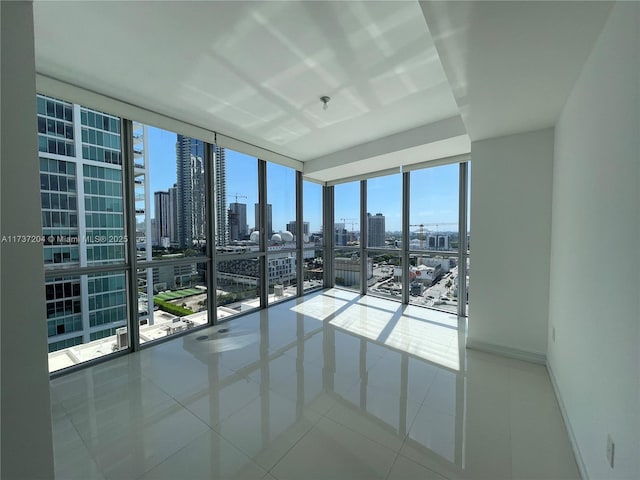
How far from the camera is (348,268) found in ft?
19.9

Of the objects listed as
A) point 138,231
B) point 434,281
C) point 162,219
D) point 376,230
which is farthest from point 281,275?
point 434,281

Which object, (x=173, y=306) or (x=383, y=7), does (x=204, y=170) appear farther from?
(x=383, y=7)

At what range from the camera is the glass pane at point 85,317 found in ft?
8.72

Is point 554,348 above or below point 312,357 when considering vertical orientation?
above

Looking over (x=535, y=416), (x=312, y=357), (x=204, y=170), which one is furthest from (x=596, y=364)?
(x=204, y=170)

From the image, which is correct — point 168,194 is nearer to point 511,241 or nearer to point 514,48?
point 514,48

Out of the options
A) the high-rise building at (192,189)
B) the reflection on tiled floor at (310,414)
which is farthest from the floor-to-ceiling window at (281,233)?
the reflection on tiled floor at (310,414)

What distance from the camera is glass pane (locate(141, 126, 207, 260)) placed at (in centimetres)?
322

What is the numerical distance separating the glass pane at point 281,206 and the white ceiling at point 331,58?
5.62 feet

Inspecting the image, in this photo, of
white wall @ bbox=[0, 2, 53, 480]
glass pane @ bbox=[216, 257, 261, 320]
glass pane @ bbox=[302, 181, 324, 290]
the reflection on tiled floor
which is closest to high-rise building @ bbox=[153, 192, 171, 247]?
glass pane @ bbox=[216, 257, 261, 320]

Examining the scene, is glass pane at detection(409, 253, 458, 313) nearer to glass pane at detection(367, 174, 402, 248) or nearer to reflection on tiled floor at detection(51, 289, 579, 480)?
glass pane at detection(367, 174, 402, 248)

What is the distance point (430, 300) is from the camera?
472 centimetres

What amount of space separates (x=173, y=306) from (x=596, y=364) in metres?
4.33

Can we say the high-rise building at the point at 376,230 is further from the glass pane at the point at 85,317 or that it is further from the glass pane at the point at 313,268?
the glass pane at the point at 85,317
